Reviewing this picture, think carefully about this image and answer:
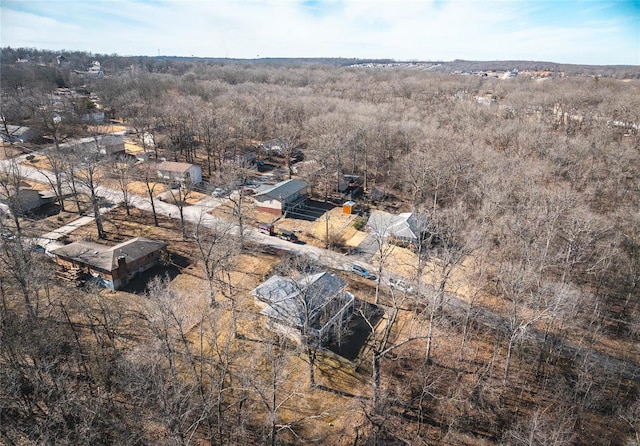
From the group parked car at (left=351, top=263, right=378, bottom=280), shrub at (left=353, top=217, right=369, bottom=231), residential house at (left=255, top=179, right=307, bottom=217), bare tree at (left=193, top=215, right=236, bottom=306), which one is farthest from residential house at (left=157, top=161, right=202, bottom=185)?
parked car at (left=351, top=263, right=378, bottom=280)

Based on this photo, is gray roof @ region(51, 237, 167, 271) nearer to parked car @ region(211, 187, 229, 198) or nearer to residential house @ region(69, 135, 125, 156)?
parked car @ region(211, 187, 229, 198)

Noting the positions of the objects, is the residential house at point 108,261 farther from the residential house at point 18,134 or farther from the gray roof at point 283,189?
Result: the residential house at point 18,134

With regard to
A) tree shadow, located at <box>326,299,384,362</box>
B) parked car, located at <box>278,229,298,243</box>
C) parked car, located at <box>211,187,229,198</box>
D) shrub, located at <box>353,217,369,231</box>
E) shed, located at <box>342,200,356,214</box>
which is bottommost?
tree shadow, located at <box>326,299,384,362</box>

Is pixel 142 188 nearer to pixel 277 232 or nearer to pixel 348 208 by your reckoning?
pixel 277 232

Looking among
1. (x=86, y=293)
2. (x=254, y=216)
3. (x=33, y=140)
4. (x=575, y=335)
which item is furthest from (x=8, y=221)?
(x=575, y=335)

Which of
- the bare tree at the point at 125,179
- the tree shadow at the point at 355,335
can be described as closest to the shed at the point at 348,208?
the tree shadow at the point at 355,335

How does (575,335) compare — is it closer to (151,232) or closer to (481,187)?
(481,187)
